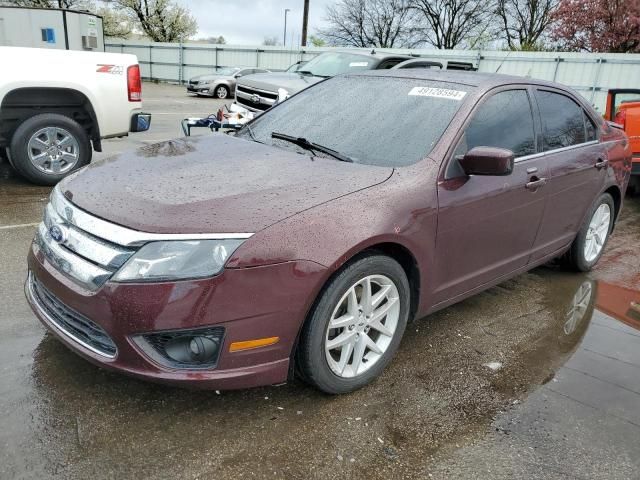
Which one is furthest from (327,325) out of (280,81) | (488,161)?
(280,81)

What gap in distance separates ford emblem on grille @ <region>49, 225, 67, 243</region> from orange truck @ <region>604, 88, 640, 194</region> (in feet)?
22.6

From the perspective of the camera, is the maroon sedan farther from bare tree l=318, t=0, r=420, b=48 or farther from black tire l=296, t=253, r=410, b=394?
bare tree l=318, t=0, r=420, b=48

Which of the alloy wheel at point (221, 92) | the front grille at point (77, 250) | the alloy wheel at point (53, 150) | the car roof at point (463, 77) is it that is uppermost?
the car roof at point (463, 77)

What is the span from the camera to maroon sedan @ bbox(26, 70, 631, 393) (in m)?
2.23

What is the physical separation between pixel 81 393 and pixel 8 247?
2366 mm

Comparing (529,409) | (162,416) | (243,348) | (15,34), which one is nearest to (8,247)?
(162,416)

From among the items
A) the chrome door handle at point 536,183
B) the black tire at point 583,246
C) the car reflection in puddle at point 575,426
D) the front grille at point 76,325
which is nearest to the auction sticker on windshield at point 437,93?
the chrome door handle at point 536,183

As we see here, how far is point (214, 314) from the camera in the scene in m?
2.20

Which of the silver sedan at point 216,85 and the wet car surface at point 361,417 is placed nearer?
the wet car surface at point 361,417

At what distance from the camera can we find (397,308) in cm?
287

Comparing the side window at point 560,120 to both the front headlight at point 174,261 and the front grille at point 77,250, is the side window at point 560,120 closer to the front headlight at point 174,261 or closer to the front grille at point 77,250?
the front headlight at point 174,261

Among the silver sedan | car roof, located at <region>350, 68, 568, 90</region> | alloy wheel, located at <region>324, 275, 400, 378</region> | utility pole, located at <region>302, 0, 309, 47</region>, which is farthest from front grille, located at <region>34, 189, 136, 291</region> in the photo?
utility pole, located at <region>302, 0, 309, 47</region>

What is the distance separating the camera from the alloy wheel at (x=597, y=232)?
4.64 meters

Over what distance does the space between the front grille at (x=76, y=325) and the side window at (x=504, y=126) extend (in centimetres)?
203
